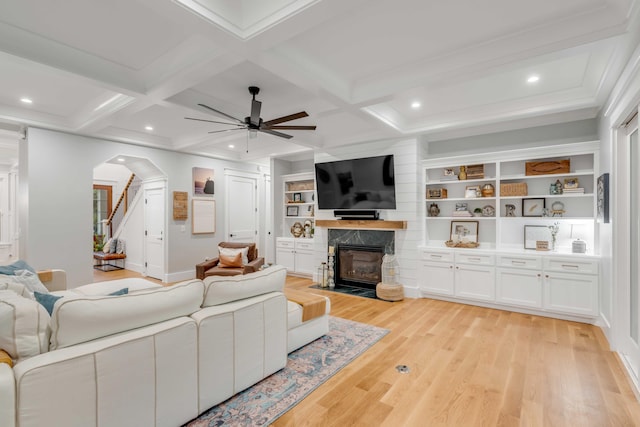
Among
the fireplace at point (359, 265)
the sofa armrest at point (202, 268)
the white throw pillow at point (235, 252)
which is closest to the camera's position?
the sofa armrest at point (202, 268)

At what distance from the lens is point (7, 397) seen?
1286 mm

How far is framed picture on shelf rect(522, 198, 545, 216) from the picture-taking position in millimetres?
4422

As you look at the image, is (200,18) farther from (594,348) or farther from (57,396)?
(594,348)

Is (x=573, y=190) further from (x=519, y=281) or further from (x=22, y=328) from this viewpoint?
(x=22, y=328)

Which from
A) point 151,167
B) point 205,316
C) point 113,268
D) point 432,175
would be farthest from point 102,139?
point 432,175

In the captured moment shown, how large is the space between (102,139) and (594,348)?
7.25 meters

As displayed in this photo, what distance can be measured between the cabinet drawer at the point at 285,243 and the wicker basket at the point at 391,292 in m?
2.54

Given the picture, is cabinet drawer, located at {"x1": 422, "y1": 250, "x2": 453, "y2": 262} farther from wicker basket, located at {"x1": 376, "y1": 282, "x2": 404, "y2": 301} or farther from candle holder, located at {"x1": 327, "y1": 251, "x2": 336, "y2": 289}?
candle holder, located at {"x1": 327, "y1": 251, "x2": 336, "y2": 289}

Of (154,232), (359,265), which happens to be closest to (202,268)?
(154,232)

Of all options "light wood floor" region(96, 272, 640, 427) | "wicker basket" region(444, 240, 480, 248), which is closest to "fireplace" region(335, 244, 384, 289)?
"wicker basket" region(444, 240, 480, 248)

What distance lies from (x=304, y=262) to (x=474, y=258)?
338 centimetres

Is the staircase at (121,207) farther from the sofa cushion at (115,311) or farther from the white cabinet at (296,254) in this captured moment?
the sofa cushion at (115,311)

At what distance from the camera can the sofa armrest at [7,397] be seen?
1.27 metres

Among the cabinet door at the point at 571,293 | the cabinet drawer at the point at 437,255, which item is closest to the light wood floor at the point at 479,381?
the cabinet door at the point at 571,293
